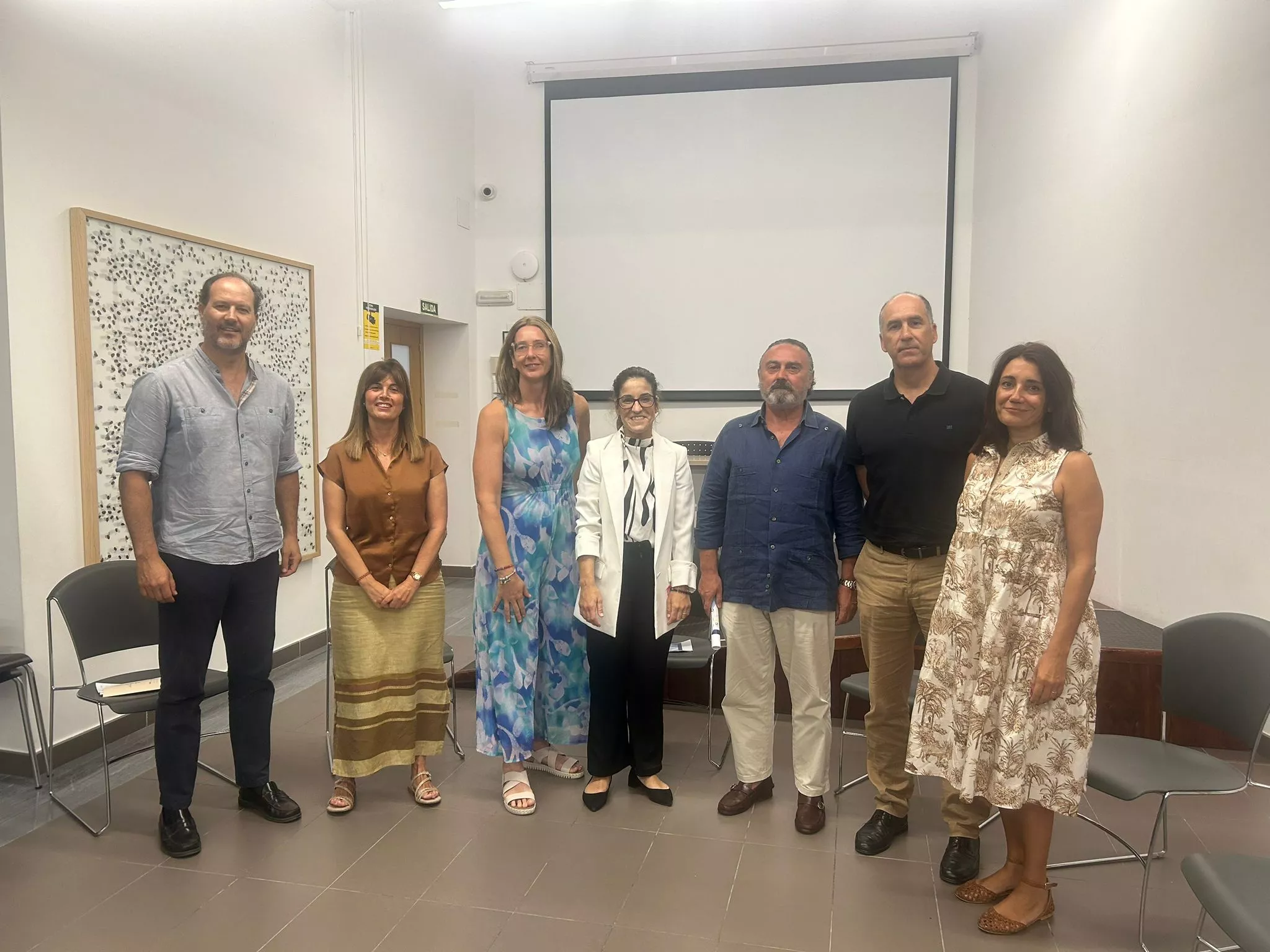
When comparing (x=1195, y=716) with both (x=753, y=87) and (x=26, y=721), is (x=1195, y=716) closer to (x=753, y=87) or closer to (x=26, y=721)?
(x=26, y=721)

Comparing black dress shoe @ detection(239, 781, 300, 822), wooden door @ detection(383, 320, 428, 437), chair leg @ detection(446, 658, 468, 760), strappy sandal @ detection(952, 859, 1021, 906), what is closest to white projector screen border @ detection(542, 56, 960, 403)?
wooden door @ detection(383, 320, 428, 437)

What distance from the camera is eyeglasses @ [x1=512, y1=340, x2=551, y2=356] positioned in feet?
8.97

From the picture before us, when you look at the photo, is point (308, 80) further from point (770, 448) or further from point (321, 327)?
point (770, 448)

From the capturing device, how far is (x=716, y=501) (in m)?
2.70

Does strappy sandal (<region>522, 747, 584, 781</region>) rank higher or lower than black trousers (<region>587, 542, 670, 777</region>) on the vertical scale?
lower

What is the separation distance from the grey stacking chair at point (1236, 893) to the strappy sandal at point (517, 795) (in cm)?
185

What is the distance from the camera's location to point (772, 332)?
5.91m

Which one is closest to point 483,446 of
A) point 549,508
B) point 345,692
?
point 549,508

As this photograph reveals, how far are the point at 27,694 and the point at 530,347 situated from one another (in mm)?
2191

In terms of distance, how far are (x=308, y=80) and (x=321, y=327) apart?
1297mm

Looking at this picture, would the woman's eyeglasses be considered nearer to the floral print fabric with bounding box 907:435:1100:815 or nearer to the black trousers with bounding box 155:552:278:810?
the floral print fabric with bounding box 907:435:1100:815

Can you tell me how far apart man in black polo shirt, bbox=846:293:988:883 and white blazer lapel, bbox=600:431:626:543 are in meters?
0.73

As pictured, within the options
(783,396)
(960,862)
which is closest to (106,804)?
(783,396)

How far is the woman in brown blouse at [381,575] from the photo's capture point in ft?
8.83
